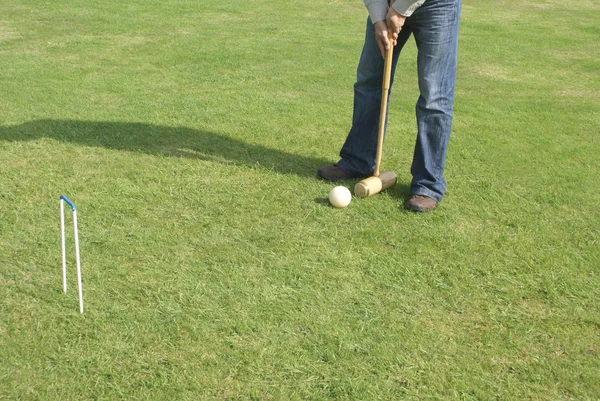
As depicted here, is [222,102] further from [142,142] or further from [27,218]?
[27,218]

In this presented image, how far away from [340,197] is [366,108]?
676 mm

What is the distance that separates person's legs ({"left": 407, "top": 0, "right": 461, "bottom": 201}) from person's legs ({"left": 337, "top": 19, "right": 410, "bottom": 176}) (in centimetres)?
20

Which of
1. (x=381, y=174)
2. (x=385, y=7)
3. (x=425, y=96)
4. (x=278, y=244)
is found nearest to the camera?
(x=278, y=244)

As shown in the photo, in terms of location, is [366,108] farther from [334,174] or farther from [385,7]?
[385,7]

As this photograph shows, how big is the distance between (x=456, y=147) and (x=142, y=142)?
7.47 ft

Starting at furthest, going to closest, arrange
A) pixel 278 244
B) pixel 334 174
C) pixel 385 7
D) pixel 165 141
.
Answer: pixel 165 141 < pixel 334 174 < pixel 385 7 < pixel 278 244

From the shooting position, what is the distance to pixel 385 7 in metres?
3.67

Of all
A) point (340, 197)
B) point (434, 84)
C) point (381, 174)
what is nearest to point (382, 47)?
point (434, 84)

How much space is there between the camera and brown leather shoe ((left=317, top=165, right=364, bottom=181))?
13.5 ft

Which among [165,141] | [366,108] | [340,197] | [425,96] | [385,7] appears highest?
[385,7]

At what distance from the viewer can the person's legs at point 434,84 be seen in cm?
361

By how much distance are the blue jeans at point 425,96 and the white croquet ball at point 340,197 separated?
1.37 feet

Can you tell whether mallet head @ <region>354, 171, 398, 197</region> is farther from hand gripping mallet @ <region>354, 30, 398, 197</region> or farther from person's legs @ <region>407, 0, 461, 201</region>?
person's legs @ <region>407, 0, 461, 201</region>

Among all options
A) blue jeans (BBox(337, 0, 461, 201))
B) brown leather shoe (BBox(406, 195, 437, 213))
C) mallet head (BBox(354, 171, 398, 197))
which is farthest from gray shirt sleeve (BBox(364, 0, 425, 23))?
brown leather shoe (BBox(406, 195, 437, 213))
